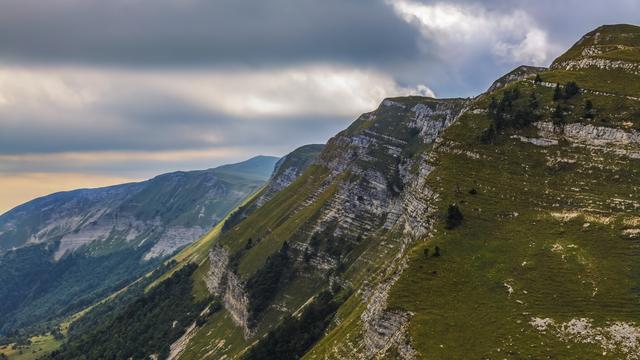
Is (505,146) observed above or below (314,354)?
above

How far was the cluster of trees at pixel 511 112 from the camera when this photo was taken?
15450cm

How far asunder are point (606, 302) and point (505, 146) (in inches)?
2475

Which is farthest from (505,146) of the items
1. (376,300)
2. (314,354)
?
(314,354)

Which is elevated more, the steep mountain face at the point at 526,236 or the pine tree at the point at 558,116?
the pine tree at the point at 558,116

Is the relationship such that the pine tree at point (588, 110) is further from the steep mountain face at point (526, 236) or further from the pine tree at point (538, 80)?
the pine tree at point (538, 80)

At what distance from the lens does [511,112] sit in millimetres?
160625

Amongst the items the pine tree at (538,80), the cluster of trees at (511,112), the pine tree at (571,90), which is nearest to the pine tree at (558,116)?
the cluster of trees at (511,112)

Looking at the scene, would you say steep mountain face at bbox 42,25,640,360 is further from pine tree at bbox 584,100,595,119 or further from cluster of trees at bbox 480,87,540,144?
pine tree at bbox 584,100,595,119

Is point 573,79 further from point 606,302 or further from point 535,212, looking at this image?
point 606,302

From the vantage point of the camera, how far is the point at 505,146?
149 metres

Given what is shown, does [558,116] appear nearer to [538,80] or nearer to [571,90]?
[571,90]

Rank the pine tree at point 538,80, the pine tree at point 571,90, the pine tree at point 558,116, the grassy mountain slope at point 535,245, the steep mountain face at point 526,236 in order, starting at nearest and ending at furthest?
the grassy mountain slope at point 535,245 < the steep mountain face at point 526,236 < the pine tree at point 558,116 < the pine tree at point 571,90 < the pine tree at point 538,80

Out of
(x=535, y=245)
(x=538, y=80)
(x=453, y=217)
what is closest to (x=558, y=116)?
(x=538, y=80)

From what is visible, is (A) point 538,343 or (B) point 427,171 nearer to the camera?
(A) point 538,343
